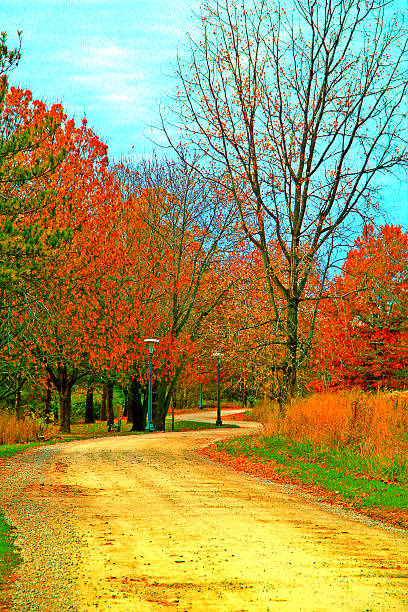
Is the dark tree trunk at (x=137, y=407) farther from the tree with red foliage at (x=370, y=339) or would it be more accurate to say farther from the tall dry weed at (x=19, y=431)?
the tree with red foliage at (x=370, y=339)

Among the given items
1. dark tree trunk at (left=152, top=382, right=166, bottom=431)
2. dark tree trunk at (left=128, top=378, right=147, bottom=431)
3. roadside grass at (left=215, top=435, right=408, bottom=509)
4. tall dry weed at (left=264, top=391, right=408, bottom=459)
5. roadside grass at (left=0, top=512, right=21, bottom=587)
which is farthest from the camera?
dark tree trunk at (left=128, top=378, right=147, bottom=431)

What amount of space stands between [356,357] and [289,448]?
325 inches

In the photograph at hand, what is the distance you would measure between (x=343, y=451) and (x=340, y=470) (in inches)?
46.4

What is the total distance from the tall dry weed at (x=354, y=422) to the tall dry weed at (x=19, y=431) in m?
9.93

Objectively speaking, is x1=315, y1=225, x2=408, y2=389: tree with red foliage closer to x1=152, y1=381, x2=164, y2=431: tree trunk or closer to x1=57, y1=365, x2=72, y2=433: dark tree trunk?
→ x1=152, y1=381, x2=164, y2=431: tree trunk

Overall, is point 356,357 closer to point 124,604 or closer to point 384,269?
point 384,269

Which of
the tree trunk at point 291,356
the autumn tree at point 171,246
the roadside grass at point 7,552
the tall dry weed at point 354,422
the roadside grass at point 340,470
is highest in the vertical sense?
the autumn tree at point 171,246

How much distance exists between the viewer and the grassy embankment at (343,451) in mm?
10367

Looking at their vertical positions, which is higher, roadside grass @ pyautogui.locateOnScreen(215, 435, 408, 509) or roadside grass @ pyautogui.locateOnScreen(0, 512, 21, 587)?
roadside grass @ pyautogui.locateOnScreen(0, 512, 21, 587)

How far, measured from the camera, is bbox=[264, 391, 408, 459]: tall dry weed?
1234 cm

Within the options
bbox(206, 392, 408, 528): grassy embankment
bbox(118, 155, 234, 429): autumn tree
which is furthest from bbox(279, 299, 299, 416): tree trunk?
bbox(118, 155, 234, 429): autumn tree

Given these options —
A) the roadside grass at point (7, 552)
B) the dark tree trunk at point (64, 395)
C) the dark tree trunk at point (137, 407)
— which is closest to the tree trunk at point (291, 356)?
the roadside grass at point (7, 552)

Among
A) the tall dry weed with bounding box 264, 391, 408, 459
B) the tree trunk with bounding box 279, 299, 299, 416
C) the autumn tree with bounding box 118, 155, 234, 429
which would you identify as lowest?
the tall dry weed with bounding box 264, 391, 408, 459

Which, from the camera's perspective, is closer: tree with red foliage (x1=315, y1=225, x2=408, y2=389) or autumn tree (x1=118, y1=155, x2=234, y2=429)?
tree with red foliage (x1=315, y1=225, x2=408, y2=389)
